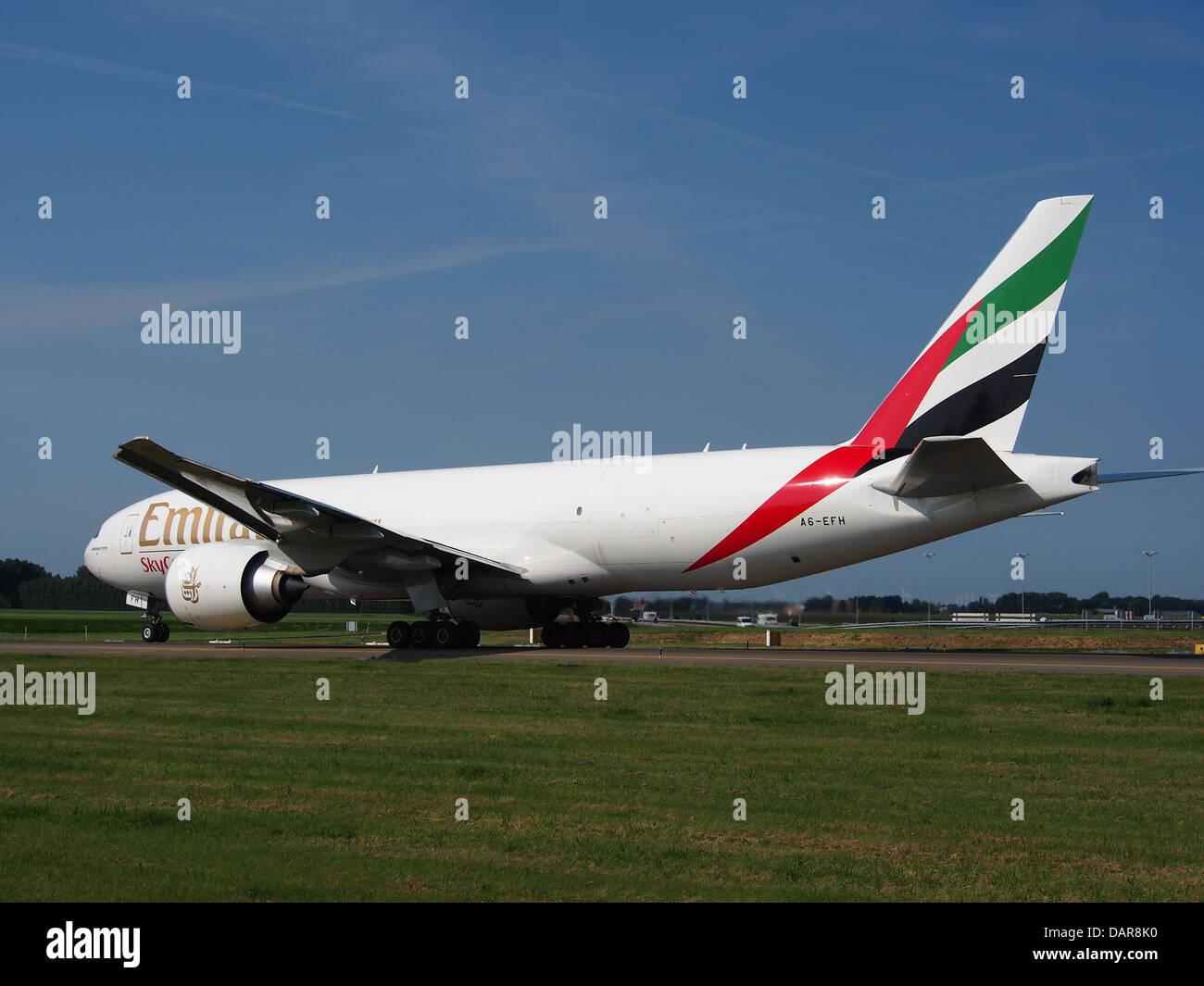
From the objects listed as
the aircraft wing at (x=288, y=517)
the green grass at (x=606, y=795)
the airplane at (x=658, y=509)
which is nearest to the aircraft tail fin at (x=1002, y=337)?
the airplane at (x=658, y=509)

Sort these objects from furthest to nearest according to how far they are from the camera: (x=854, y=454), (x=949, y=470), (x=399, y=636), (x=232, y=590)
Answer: (x=399, y=636) → (x=232, y=590) → (x=854, y=454) → (x=949, y=470)

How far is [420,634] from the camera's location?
27891mm

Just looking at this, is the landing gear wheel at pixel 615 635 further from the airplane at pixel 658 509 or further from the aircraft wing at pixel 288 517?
the aircraft wing at pixel 288 517

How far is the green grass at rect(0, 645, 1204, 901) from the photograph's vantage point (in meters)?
7.23

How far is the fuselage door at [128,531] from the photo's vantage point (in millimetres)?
34219

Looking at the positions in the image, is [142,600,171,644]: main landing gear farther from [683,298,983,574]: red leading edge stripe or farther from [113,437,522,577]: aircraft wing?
[683,298,983,574]: red leading edge stripe

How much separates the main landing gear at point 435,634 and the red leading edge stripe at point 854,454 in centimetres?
681

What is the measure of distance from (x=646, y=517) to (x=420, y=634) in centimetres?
604

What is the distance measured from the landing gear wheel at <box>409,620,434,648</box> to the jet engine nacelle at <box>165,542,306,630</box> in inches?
109

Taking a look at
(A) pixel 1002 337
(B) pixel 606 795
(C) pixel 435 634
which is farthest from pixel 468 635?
(B) pixel 606 795

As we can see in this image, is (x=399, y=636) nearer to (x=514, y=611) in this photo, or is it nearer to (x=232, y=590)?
(x=514, y=611)

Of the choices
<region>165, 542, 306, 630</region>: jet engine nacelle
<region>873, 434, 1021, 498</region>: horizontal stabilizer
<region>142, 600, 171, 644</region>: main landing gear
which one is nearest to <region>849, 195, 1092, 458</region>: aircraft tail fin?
<region>873, 434, 1021, 498</region>: horizontal stabilizer

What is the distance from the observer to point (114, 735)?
13148 mm

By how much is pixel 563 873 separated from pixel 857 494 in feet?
59.6
